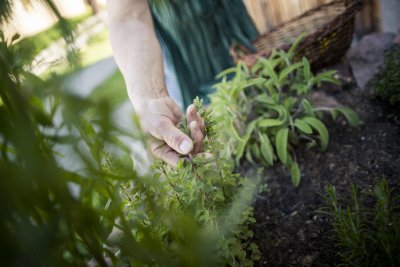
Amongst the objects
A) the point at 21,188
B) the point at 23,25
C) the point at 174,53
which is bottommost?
the point at 174,53

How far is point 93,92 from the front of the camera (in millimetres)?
436

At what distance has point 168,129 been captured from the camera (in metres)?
1.15

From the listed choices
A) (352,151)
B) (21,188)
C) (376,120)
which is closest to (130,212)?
(21,188)

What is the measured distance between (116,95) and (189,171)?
2.43ft

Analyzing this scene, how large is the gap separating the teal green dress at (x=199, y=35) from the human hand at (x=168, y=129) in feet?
2.03

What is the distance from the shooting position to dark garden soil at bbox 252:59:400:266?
54.7 inches

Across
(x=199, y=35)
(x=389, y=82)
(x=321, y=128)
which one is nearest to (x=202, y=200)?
(x=321, y=128)

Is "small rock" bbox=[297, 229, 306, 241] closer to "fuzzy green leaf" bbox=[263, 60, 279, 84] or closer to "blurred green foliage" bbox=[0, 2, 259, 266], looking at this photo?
"fuzzy green leaf" bbox=[263, 60, 279, 84]

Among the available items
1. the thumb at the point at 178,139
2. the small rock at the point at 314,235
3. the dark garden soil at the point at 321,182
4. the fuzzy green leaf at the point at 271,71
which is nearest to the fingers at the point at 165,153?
the thumb at the point at 178,139

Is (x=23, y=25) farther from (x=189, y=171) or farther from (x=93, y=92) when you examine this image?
(x=189, y=171)

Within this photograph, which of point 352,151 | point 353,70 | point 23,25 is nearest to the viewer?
point 23,25

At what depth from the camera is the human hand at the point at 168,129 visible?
1090 mm

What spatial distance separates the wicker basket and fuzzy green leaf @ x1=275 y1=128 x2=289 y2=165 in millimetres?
638

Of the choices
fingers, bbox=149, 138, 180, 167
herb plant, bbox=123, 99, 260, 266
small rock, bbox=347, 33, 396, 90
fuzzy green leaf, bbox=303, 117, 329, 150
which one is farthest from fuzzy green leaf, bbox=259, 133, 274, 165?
small rock, bbox=347, 33, 396, 90
